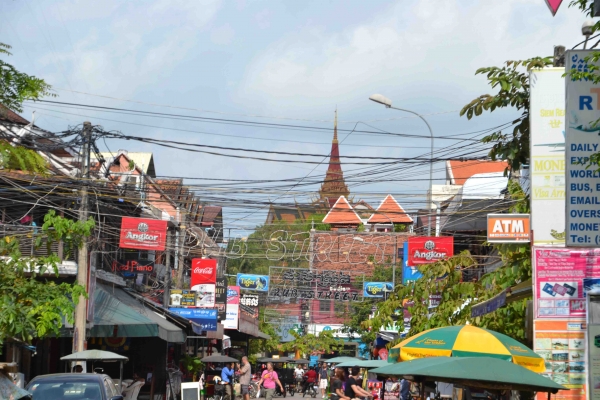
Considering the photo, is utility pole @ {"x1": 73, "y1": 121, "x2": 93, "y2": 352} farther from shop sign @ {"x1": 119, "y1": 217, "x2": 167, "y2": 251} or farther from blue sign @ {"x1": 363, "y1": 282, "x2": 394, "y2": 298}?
blue sign @ {"x1": 363, "y1": 282, "x2": 394, "y2": 298}

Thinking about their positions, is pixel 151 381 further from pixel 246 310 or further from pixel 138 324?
pixel 246 310

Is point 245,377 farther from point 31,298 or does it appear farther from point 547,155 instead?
point 547,155

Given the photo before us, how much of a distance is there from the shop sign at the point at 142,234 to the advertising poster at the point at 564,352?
17.7m

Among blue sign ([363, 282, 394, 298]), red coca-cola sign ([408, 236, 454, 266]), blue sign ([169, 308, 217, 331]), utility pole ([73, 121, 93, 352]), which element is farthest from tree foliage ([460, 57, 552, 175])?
blue sign ([363, 282, 394, 298])

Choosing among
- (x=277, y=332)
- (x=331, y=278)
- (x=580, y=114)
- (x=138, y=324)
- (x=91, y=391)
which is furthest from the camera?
(x=277, y=332)

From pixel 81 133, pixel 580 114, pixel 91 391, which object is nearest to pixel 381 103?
pixel 81 133

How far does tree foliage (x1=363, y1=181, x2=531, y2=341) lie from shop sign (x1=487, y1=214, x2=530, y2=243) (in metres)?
0.30

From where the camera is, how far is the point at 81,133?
73.0 feet

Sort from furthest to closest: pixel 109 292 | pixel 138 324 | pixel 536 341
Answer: pixel 109 292 < pixel 138 324 < pixel 536 341

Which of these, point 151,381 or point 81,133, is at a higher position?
point 81,133

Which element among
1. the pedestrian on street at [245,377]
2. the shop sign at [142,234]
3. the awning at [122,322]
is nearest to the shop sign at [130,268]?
the awning at [122,322]

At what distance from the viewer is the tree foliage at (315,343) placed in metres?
68.3

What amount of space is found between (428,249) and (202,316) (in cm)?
1113

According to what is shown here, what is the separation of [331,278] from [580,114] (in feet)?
141
